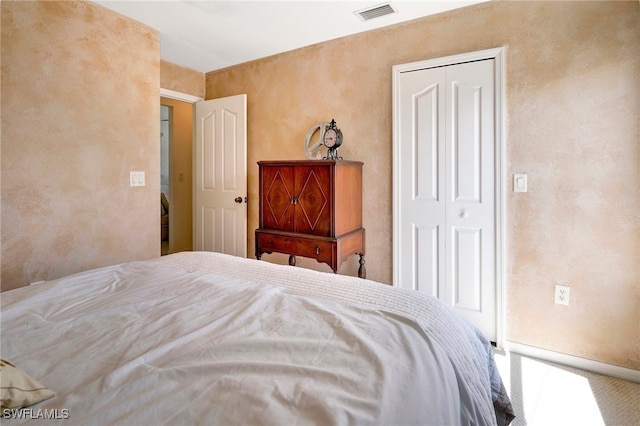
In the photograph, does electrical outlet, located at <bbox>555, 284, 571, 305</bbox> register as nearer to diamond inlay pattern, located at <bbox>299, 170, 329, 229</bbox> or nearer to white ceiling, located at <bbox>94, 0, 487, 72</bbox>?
diamond inlay pattern, located at <bbox>299, 170, 329, 229</bbox>

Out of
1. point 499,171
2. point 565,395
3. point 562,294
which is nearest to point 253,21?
point 499,171

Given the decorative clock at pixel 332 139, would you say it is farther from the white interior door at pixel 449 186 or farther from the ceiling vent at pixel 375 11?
the ceiling vent at pixel 375 11

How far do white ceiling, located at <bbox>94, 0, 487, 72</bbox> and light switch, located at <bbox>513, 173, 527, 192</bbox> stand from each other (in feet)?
4.12

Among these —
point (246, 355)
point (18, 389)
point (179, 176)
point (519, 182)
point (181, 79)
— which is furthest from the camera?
point (179, 176)

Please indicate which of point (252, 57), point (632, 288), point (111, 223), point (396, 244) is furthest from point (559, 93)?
point (111, 223)

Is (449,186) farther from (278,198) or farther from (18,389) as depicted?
(18,389)

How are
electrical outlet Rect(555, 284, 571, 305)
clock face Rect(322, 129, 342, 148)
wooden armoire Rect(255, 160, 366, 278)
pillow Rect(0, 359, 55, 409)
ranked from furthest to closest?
1. clock face Rect(322, 129, 342, 148)
2. wooden armoire Rect(255, 160, 366, 278)
3. electrical outlet Rect(555, 284, 571, 305)
4. pillow Rect(0, 359, 55, 409)

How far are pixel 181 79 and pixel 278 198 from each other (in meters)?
1.93

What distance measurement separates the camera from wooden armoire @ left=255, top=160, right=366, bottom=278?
256cm

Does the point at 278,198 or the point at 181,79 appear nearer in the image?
the point at 278,198

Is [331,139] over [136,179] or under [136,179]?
over

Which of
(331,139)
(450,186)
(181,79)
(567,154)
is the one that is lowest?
(450,186)

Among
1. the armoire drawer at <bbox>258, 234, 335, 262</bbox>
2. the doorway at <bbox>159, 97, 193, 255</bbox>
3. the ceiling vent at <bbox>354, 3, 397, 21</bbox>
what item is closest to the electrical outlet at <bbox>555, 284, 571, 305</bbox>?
the armoire drawer at <bbox>258, 234, 335, 262</bbox>

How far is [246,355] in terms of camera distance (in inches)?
33.9
